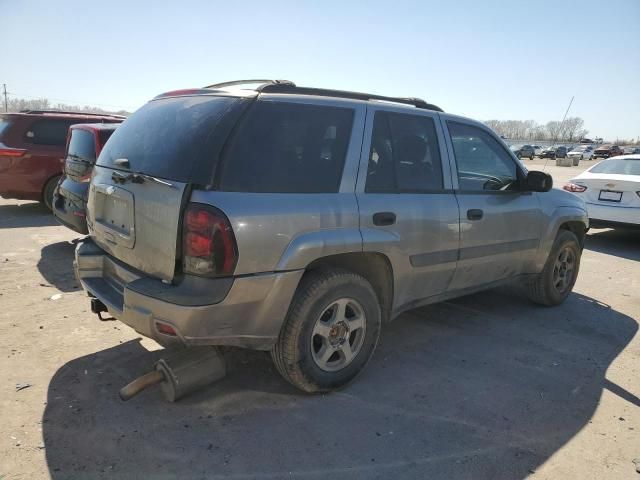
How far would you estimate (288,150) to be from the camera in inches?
115

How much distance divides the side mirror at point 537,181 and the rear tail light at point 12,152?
8046 millimetres

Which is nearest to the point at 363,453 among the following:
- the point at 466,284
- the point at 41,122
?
the point at 466,284

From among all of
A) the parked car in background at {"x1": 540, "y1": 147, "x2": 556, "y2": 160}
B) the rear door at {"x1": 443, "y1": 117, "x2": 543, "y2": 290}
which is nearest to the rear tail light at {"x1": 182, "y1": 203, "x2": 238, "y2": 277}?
the rear door at {"x1": 443, "y1": 117, "x2": 543, "y2": 290}

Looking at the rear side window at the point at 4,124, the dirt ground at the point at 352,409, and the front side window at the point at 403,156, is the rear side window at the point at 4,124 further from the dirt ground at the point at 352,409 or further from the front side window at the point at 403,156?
the front side window at the point at 403,156

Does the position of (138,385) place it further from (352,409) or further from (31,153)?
(31,153)

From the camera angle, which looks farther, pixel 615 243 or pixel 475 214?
pixel 615 243

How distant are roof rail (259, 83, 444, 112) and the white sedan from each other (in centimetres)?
596

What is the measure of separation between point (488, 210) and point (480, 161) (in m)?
0.47

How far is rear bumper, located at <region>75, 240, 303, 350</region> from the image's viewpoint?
8.55ft

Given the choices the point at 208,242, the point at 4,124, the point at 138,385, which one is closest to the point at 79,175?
the point at 4,124

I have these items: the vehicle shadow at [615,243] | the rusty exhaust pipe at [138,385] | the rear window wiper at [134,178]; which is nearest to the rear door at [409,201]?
the rear window wiper at [134,178]

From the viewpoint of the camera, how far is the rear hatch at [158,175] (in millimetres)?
2688

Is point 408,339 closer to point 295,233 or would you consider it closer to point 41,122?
point 295,233

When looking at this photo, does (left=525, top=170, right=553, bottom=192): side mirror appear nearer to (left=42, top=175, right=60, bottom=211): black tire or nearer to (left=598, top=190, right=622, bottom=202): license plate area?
(left=598, top=190, right=622, bottom=202): license plate area
